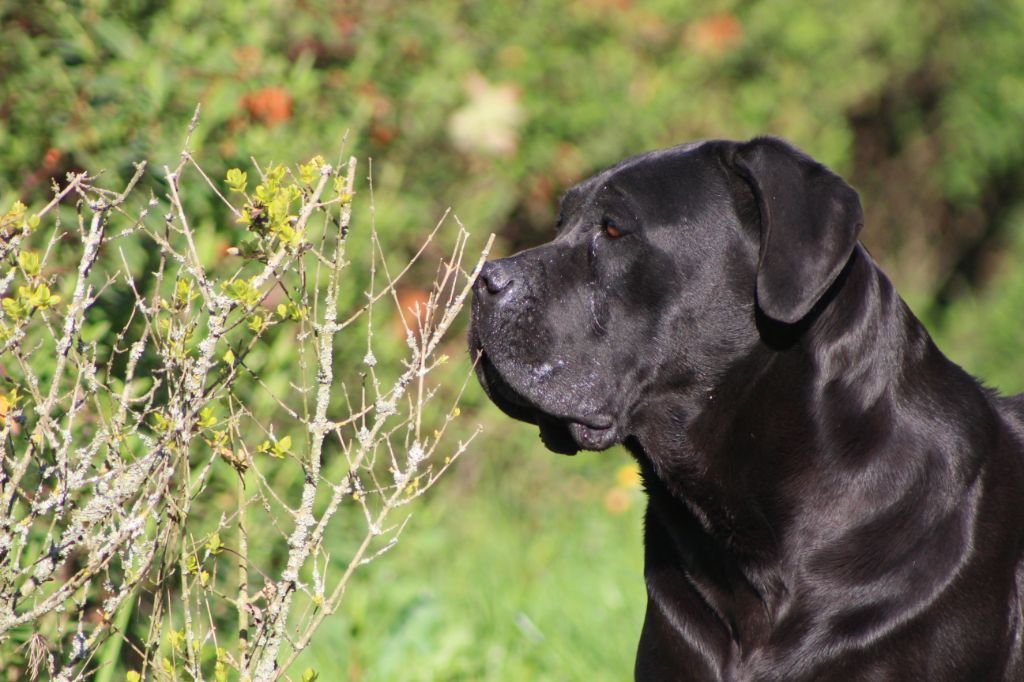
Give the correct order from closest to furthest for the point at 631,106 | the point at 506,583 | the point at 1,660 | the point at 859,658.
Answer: the point at 859,658, the point at 1,660, the point at 506,583, the point at 631,106

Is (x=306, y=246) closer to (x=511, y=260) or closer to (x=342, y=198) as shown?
(x=342, y=198)

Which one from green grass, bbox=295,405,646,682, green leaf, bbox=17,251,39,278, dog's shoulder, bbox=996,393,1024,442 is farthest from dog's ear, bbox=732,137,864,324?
green grass, bbox=295,405,646,682

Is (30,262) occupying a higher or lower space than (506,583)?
higher

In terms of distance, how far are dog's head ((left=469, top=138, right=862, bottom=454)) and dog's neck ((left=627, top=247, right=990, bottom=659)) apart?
0.08 meters

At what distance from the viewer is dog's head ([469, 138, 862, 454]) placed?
2840 millimetres

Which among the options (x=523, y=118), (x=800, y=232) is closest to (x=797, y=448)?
(x=800, y=232)

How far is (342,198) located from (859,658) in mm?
1420

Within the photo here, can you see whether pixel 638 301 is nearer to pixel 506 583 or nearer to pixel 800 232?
pixel 800 232

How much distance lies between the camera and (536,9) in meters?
6.28

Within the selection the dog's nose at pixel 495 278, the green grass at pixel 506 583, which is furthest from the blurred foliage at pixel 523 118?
the dog's nose at pixel 495 278

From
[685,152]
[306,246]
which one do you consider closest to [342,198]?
[306,246]

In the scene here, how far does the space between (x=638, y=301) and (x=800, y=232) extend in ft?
1.32

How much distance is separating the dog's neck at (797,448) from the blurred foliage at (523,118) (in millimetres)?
1235

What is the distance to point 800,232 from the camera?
268cm
